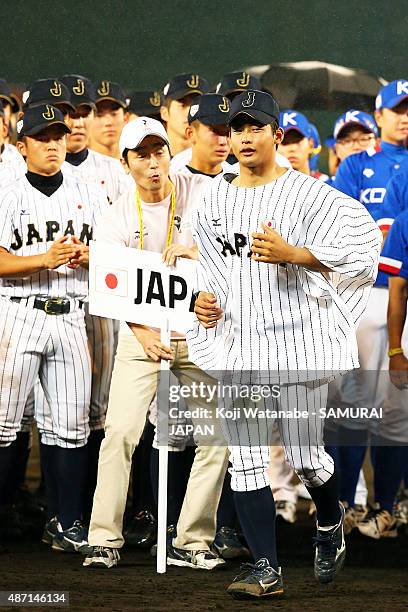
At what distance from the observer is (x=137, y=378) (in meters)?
4.18

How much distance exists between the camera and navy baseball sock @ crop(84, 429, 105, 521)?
4684 millimetres

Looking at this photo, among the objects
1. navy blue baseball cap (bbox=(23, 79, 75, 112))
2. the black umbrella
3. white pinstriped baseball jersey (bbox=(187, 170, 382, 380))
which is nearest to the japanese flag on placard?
white pinstriped baseball jersey (bbox=(187, 170, 382, 380))

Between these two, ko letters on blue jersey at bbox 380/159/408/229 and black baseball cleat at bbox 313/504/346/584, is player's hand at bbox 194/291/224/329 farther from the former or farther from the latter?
ko letters on blue jersey at bbox 380/159/408/229

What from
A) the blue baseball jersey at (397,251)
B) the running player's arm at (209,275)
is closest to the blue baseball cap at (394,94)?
the blue baseball jersey at (397,251)

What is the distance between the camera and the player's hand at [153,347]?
4.05 m

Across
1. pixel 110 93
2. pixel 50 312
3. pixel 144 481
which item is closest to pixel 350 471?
pixel 144 481

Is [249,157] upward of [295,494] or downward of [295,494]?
upward

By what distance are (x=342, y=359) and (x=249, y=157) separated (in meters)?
0.65

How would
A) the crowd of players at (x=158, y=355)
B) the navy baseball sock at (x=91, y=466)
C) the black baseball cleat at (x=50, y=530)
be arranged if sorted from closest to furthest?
the crowd of players at (x=158, y=355) → the black baseball cleat at (x=50, y=530) → the navy baseball sock at (x=91, y=466)

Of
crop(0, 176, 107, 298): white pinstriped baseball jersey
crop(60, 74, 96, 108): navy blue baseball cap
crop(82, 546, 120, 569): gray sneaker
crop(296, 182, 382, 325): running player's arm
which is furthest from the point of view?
crop(60, 74, 96, 108): navy blue baseball cap

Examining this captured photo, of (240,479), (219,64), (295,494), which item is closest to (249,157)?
(240,479)

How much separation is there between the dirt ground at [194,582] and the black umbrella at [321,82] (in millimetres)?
2563

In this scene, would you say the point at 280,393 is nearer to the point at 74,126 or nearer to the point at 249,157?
the point at 249,157

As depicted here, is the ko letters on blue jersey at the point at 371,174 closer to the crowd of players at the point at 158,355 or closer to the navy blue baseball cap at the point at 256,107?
the crowd of players at the point at 158,355
